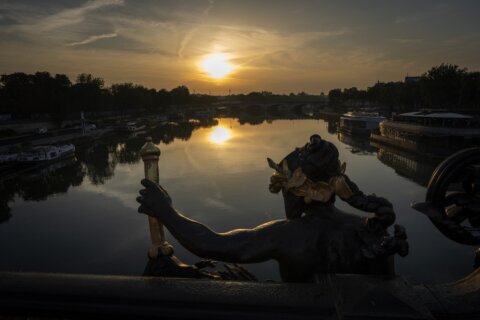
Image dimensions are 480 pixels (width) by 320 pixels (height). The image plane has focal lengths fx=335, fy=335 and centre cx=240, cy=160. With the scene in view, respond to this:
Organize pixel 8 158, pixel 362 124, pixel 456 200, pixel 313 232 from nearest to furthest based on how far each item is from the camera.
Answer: pixel 456 200
pixel 313 232
pixel 8 158
pixel 362 124

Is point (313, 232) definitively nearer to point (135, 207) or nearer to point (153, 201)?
point (153, 201)

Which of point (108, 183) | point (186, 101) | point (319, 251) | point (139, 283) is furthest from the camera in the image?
point (186, 101)

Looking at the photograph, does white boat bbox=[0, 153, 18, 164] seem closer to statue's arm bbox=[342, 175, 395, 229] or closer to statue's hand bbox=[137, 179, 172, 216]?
statue's hand bbox=[137, 179, 172, 216]

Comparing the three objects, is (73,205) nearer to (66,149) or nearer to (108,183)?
(108,183)

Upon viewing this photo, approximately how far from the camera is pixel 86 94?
62.0m

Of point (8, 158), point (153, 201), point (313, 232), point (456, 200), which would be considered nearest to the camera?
point (456, 200)

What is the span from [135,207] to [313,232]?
20.0 meters

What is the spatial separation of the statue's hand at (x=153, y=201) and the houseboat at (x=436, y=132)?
33635 mm

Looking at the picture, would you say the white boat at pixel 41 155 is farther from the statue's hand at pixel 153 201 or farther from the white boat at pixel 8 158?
the statue's hand at pixel 153 201

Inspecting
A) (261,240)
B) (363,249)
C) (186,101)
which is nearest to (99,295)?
(261,240)

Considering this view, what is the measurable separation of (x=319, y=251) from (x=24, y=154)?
118 feet

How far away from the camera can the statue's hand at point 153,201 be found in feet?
7.95

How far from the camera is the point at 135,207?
20.7 meters

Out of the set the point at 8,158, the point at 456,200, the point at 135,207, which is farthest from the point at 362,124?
the point at 456,200
